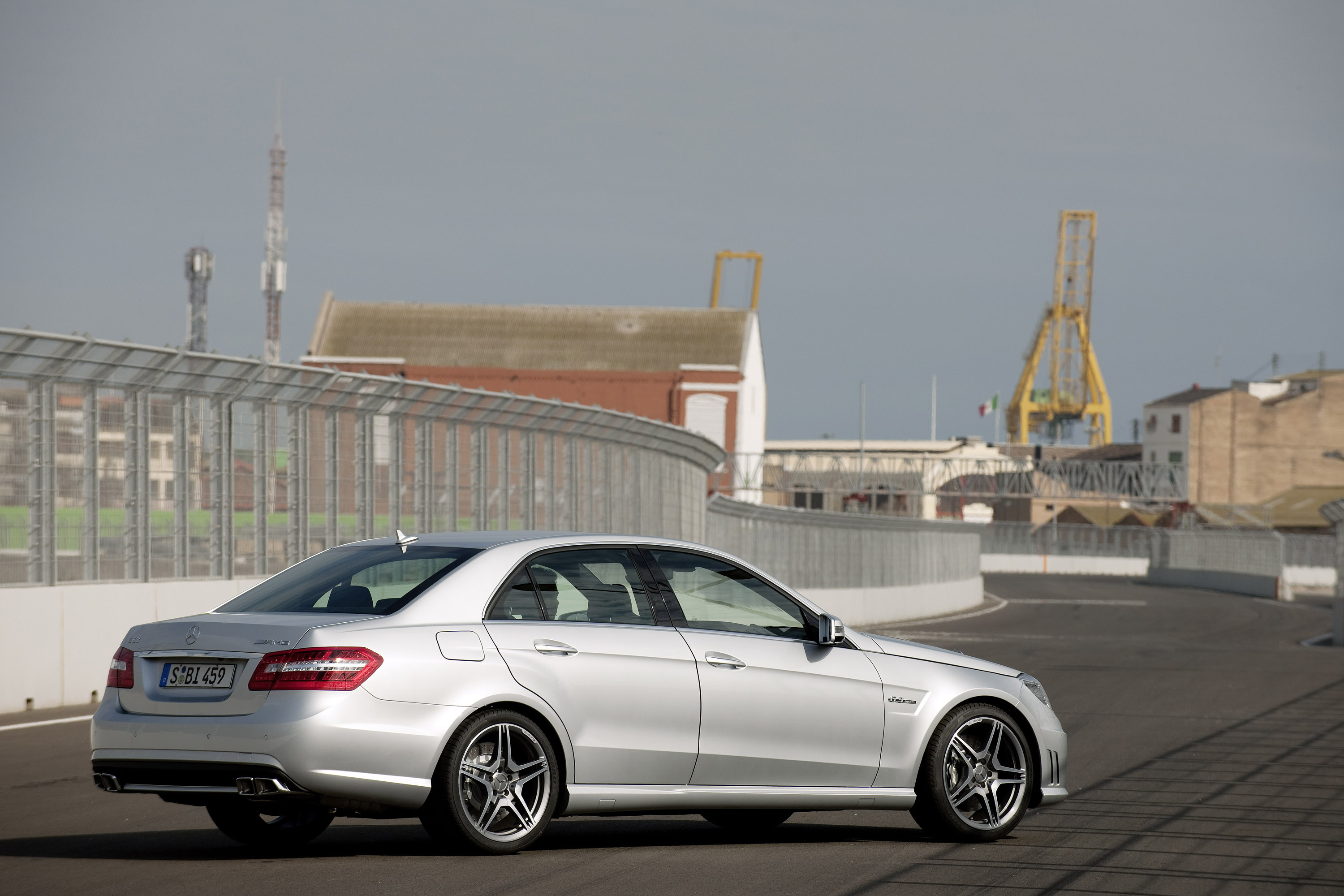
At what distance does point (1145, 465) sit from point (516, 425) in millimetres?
77391

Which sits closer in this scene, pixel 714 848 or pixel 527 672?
pixel 527 672

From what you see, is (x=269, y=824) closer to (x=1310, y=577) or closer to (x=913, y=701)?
(x=913, y=701)

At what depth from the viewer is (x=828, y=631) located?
803 cm

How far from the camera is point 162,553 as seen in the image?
1630cm

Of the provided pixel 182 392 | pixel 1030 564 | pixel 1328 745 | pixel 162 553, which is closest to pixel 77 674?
pixel 162 553

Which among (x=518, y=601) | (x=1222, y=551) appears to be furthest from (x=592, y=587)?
(x=1222, y=551)

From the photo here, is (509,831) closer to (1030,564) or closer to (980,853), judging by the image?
(980,853)

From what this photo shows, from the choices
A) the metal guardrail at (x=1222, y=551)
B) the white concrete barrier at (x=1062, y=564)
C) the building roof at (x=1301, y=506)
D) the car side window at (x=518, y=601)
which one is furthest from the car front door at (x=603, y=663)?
the building roof at (x=1301, y=506)

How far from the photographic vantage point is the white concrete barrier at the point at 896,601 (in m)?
39.7

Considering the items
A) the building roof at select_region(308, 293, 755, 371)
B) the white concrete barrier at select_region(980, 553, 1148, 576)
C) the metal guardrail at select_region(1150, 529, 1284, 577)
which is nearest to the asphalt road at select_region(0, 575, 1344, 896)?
the metal guardrail at select_region(1150, 529, 1284, 577)

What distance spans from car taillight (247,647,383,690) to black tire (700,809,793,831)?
90.1 inches

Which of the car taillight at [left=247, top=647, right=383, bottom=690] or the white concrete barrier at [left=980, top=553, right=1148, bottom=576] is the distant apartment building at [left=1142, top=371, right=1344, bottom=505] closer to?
the white concrete barrier at [left=980, top=553, right=1148, bottom=576]

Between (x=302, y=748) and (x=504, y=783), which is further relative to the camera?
(x=504, y=783)

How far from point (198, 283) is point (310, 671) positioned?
106529 mm
